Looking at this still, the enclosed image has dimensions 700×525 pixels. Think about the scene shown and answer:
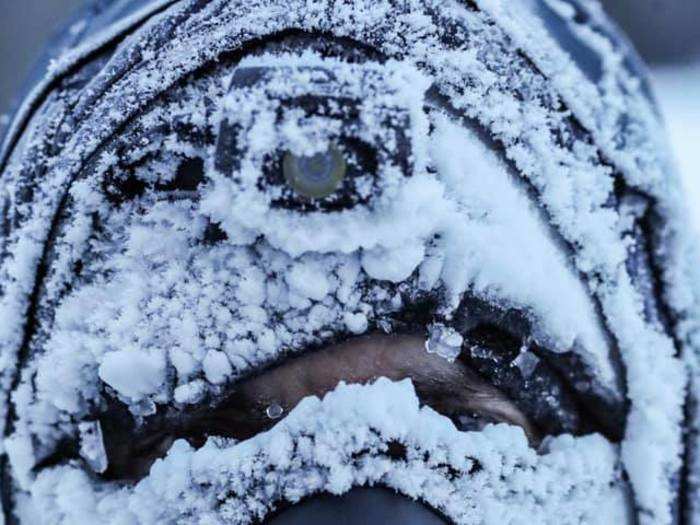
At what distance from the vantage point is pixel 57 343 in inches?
33.2

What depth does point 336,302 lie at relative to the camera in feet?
2.52

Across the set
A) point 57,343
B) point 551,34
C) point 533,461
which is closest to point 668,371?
point 533,461

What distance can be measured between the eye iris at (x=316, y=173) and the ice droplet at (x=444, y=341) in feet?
0.57

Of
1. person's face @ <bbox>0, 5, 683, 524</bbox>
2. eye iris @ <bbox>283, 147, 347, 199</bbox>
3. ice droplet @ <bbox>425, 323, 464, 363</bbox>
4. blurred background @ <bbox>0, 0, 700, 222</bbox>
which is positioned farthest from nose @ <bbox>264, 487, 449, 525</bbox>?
blurred background @ <bbox>0, 0, 700, 222</bbox>

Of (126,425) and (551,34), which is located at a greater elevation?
(551,34)

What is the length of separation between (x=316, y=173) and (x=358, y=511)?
290mm

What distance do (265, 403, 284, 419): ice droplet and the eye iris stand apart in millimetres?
215

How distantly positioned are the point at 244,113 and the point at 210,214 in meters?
0.11

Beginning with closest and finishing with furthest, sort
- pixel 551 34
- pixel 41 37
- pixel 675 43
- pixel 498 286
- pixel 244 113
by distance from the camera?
pixel 244 113
pixel 498 286
pixel 551 34
pixel 41 37
pixel 675 43

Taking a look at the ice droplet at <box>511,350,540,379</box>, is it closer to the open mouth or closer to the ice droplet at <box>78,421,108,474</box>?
the open mouth

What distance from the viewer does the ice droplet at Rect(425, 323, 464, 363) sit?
790mm

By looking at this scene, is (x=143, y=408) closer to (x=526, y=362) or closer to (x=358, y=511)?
(x=358, y=511)

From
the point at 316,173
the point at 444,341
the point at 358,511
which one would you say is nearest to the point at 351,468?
the point at 358,511

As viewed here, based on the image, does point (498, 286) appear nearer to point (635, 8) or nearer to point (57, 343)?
point (57, 343)
